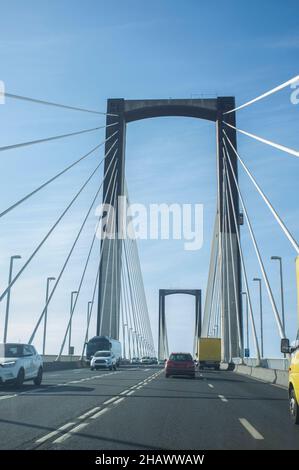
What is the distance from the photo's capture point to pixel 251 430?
30.7ft

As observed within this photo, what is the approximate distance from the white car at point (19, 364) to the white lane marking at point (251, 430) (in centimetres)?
998

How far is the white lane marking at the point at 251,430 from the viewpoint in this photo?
340 inches

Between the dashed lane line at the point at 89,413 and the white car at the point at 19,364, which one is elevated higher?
the white car at the point at 19,364

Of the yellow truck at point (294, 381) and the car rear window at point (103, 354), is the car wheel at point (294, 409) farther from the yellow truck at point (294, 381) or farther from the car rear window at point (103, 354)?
the car rear window at point (103, 354)

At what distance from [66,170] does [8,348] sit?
8.99 metres

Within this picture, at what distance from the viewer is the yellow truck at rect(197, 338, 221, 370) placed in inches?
1882

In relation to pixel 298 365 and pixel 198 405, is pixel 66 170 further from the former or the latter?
pixel 298 365

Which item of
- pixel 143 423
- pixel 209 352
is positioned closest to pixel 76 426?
pixel 143 423

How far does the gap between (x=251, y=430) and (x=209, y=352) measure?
3937 centimetres

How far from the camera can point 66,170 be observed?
26.1m

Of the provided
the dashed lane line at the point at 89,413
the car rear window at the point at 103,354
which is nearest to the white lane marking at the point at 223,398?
the dashed lane line at the point at 89,413

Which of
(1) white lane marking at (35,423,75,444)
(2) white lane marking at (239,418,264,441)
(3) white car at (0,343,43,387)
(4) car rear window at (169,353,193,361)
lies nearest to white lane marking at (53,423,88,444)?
(1) white lane marking at (35,423,75,444)

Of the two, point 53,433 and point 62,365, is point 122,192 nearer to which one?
point 62,365

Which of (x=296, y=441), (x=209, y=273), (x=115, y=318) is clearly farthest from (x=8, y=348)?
(x=209, y=273)
